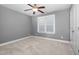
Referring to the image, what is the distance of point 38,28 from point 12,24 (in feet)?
4.07

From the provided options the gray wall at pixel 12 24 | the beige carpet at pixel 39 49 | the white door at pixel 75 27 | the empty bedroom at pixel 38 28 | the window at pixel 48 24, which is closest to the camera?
the white door at pixel 75 27

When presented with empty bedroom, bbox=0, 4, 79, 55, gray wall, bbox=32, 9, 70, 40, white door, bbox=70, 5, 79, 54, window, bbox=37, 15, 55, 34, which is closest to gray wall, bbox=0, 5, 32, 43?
empty bedroom, bbox=0, 4, 79, 55

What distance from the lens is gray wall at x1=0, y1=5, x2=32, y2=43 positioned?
2.28 meters

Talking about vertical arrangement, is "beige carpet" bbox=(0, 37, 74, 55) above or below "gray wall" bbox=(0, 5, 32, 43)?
below

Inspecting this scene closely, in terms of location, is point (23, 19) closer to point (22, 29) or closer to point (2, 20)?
point (22, 29)

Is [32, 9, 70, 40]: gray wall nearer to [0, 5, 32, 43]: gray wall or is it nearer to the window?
the window

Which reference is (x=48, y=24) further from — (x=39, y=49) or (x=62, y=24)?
(x=39, y=49)

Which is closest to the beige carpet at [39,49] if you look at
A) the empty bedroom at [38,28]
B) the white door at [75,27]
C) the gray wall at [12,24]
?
the empty bedroom at [38,28]

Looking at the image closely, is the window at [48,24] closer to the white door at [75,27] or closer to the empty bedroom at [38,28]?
the empty bedroom at [38,28]

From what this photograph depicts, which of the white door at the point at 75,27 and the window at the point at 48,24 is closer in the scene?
the white door at the point at 75,27

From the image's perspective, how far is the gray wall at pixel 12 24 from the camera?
2277 mm
